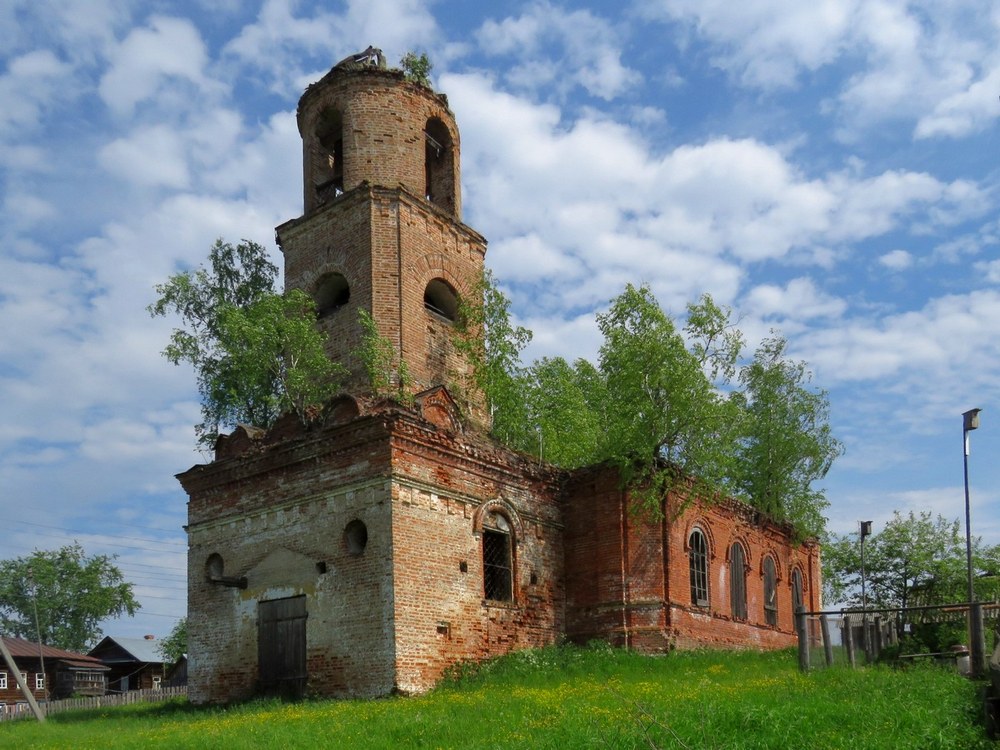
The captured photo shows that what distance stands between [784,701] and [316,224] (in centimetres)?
1403

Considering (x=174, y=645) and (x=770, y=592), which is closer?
(x=770, y=592)

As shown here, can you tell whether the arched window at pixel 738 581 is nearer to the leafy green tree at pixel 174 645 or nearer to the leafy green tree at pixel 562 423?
the leafy green tree at pixel 562 423

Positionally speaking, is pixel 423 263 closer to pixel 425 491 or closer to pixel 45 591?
pixel 425 491

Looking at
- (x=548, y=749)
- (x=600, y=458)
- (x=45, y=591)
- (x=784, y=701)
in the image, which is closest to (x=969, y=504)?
(x=600, y=458)

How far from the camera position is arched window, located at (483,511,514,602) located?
17875 millimetres

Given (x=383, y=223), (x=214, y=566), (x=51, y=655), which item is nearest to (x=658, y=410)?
(x=383, y=223)

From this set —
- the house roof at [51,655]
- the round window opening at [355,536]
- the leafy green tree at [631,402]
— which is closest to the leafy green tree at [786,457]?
the leafy green tree at [631,402]

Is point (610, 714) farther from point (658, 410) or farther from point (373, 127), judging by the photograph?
point (373, 127)

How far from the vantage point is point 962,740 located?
29.8 ft

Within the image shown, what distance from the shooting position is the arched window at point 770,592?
2421 centimetres

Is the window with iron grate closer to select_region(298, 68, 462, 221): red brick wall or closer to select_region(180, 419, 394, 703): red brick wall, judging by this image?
select_region(298, 68, 462, 221): red brick wall

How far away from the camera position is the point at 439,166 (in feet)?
72.8

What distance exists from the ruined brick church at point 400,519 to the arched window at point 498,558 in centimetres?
Result: 4

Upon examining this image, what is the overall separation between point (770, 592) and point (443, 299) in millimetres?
11410
